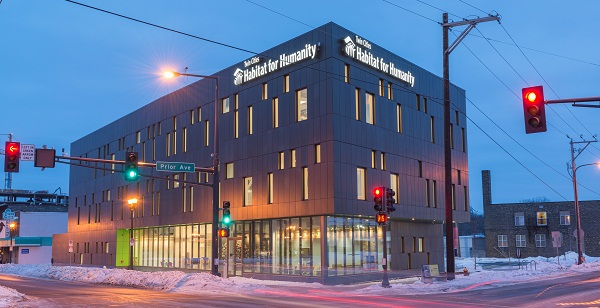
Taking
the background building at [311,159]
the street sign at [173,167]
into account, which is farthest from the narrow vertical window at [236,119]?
the street sign at [173,167]

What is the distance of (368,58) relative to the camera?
40312 mm

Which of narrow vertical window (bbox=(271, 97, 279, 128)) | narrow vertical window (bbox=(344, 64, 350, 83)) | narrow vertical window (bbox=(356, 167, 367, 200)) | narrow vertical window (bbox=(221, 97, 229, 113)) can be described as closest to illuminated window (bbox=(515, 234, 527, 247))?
narrow vertical window (bbox=(356, 167, 367, 200))

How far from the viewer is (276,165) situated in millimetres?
40875

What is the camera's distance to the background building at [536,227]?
76688 millimetres

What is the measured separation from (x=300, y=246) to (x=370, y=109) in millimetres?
10140

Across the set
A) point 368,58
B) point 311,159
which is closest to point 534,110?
point 311,159

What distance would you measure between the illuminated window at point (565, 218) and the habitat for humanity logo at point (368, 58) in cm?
A: 4349

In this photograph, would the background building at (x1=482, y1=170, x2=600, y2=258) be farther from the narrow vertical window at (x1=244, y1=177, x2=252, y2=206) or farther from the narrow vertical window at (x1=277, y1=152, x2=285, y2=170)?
the narrow vertical window at (x1=277, y1=152, x2=285, y2=170)

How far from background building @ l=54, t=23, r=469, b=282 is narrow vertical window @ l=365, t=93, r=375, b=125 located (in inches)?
4.4

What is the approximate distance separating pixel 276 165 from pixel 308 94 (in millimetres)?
5445

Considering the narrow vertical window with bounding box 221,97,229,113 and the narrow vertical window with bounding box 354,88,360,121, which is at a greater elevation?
the narrow vertical window with bounding box 221,97,229,113

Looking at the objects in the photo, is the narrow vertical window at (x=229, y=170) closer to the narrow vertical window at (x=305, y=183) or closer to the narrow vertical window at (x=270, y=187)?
the narrow vertical window at (x=270, y=187)

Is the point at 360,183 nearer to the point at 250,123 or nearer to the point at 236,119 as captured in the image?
the point at 250,123

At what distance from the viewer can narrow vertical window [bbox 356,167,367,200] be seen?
3881cm
